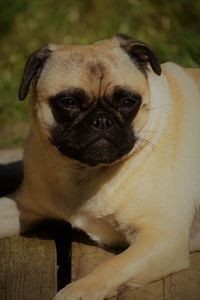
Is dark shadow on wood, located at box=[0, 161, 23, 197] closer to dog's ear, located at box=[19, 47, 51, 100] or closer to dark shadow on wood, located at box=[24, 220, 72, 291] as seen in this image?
dark shadow on wood, located at box=[24, 220, 72, 291]

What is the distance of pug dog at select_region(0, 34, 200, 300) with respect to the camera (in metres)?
2.94

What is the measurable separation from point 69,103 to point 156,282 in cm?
79

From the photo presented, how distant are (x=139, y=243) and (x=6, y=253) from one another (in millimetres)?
659

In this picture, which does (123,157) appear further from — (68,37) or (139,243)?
(68,37)

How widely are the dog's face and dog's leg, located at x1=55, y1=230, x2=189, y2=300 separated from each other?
37 cm

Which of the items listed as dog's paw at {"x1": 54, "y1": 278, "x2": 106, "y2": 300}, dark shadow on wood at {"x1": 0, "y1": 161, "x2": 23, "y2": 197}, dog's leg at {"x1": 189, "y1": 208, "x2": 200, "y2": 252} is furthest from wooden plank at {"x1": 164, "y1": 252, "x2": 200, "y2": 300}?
dark shadow on wood at {"x1": 0, "y1": 161, "x2": 23, "y2": 197}

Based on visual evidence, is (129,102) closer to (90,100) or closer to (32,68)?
(90,100)

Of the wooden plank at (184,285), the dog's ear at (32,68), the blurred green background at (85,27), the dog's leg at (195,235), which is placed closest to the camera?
the wooden plank at (184,285)

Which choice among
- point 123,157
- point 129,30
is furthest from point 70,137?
point 129,30

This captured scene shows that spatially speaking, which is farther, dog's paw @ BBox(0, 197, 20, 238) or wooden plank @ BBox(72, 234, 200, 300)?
dog's paw @ BBox(0, 197, 20, 238)

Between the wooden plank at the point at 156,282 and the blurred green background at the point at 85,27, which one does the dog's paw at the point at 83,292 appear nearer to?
the wooden plank at the point at 156,282

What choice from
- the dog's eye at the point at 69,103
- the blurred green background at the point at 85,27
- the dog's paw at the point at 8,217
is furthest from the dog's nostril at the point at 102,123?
the blurred green background at the point at 85,27

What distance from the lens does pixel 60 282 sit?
10.2 feet

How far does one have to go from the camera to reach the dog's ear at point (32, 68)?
3055mm
